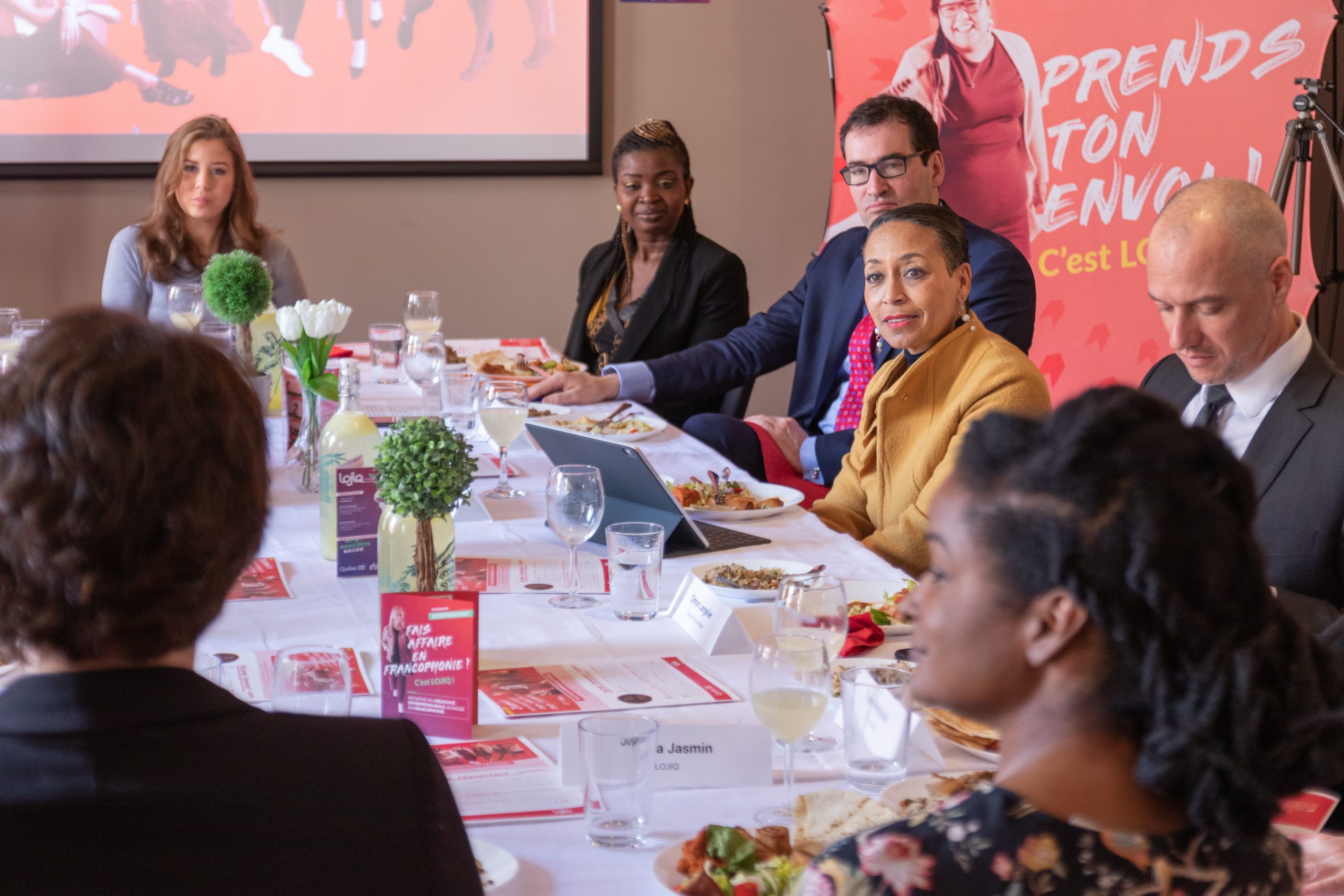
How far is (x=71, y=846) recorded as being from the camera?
752 millimetres

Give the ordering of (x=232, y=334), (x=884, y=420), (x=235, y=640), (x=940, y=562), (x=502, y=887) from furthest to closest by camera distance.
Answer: (x=232, y=334), (x=884, y=420), (x=235, y=640), (x=502, y=887), (x=940, y=562)

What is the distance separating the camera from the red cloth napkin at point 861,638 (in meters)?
1.57

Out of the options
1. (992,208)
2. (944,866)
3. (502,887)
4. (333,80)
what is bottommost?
(502,887)

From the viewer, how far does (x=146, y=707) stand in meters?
0.80

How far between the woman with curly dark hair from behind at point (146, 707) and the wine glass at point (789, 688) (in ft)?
1.37

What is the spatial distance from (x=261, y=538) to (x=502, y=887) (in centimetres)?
34

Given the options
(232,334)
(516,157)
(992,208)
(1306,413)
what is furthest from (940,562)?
(516,157)

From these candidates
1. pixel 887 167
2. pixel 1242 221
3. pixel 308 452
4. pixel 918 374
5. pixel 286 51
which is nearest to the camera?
pixel 1242 221

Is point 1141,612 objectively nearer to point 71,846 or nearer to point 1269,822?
point 1269,822

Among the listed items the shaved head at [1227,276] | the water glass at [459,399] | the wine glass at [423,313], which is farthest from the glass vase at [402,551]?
the wine glass at [423,313]

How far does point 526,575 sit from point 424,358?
1257 mm

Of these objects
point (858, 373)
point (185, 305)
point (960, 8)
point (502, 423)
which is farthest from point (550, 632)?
point (960, 8)

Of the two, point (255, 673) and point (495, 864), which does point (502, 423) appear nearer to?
point (255, 673)

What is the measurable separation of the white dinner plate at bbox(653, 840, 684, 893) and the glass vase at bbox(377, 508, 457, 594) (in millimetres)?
681
